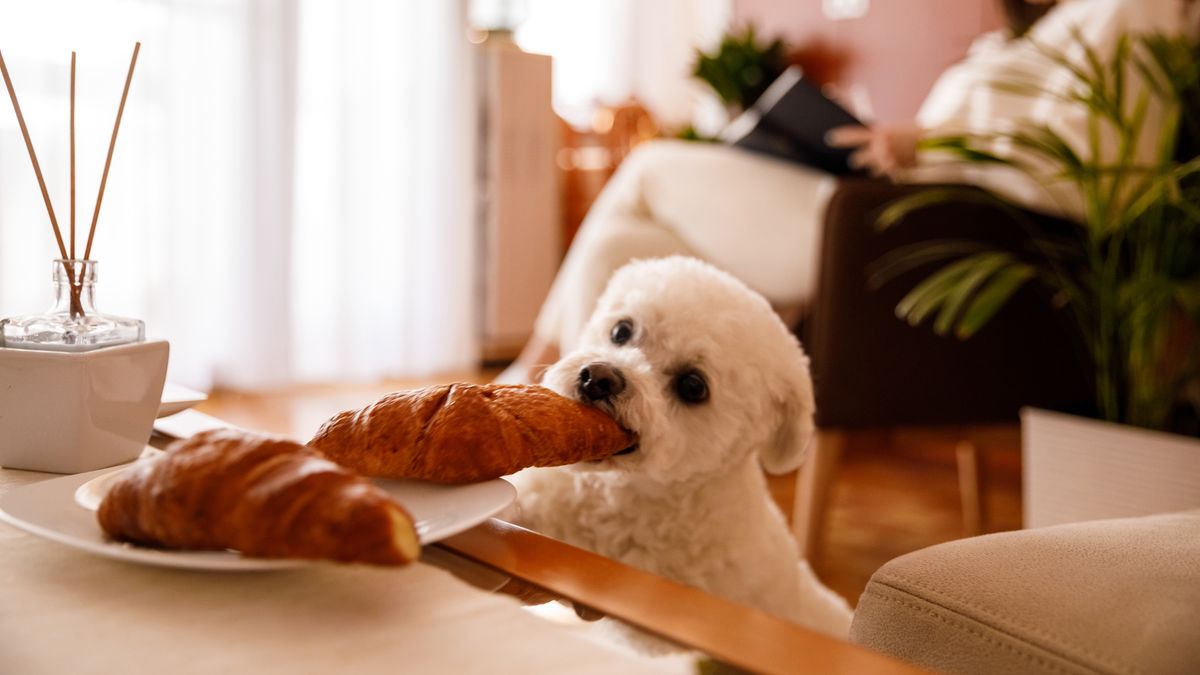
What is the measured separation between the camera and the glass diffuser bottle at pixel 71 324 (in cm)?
74

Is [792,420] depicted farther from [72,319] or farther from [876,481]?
[876,481]

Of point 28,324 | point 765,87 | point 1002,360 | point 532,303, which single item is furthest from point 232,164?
point 28,324

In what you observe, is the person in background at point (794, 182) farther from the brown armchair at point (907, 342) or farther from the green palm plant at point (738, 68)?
the green palm plant at point (738, 68)

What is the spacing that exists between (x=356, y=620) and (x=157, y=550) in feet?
0.42

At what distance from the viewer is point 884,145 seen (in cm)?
194

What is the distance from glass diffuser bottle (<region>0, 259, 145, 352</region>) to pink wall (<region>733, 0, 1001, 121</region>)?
3.42 meters

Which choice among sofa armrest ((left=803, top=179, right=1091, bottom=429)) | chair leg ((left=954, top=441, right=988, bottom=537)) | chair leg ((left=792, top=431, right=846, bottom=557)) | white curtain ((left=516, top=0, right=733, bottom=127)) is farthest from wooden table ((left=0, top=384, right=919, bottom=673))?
white curtain ((left=516, top=0, right=733, bottom=127))

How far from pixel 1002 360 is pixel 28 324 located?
1.65 metres

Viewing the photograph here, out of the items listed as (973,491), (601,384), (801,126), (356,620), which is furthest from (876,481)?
(356,620)

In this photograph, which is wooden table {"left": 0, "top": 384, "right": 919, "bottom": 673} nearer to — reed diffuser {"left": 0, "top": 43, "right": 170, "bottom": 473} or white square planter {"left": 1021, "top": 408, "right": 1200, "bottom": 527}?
reed diffuser {"left": 0, "top": 43, "right": 170, "bottom": 473}

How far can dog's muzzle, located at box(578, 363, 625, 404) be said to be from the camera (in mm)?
951

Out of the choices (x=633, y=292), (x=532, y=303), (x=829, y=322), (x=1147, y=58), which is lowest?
(x=532, y=303)

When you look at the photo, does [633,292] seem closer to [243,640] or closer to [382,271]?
[243,640]

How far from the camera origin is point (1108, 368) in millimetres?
1750
